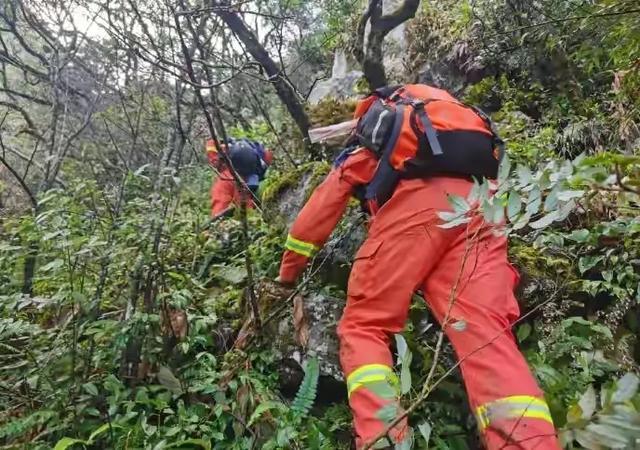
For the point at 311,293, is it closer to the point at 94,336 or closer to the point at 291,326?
the point at 291,326

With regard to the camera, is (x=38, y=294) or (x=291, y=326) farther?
(x=38, y=294)

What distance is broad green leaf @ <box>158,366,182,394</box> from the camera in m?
3.24

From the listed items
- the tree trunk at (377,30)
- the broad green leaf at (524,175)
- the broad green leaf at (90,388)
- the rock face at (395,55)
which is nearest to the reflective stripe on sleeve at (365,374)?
the broad green leaf at (90,388)

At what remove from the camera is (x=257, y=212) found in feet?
18.2

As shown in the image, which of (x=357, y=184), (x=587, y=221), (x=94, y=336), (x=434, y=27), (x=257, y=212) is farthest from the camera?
(x=434, y=27)

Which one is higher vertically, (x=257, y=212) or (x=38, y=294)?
(x=38, y=294)

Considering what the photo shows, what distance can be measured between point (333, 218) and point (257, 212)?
2.10 m

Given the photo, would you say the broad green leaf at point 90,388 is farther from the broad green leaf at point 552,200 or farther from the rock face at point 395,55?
the rock face at point 395,55

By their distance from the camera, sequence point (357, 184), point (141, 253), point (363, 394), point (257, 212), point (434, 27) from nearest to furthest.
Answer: point (363, 394) < point (141, 253) < point (357, 184) < point (257, 212) < point (434, 27)

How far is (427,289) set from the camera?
309 cm

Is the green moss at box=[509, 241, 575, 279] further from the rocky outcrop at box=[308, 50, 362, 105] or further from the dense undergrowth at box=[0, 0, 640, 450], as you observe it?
the rocky outcrop at box=[308, 50, 362, 105]

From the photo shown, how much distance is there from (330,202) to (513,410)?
1780 millimetres

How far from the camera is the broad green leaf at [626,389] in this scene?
3.07ft

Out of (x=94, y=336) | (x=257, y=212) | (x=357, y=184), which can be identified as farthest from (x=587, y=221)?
(x=94, y=336)
